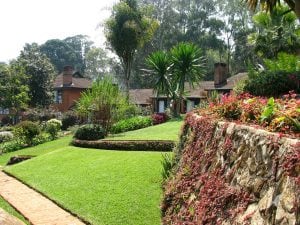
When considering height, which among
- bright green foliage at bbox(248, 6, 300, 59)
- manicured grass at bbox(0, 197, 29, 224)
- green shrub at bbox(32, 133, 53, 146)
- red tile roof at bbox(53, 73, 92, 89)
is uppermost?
bright green foliage at bbox(248, 6, 300, 59)

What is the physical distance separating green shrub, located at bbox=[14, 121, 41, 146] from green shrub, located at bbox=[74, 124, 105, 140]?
17.0ft

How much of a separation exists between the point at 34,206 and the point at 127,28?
2667 centimetres

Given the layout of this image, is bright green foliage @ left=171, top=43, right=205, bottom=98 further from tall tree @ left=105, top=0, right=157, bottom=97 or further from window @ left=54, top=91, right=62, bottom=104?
window @ left=54, top=91, right=62, bottom=104

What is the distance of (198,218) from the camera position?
6695mm

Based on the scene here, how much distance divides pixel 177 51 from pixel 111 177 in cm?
1684

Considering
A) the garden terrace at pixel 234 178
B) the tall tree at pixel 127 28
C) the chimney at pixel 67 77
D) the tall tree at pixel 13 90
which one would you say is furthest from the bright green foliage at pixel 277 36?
the chimney at pixel 67 77

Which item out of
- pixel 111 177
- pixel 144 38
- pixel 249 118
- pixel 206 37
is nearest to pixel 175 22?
pixel 206 37

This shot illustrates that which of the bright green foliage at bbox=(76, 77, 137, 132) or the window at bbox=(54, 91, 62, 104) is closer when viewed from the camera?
the bright green foliage at bbox=(76, 77, 137, 132)

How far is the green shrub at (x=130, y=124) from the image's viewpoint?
2483 cm

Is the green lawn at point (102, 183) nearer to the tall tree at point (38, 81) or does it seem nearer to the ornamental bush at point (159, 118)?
the ornamental bush at point (159, 118)

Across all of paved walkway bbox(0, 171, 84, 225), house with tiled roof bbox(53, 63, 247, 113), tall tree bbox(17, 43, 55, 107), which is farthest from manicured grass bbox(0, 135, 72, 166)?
house with tiled roof bbox(53, 63, 247, 113)

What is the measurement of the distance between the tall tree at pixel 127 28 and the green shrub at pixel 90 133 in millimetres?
13479

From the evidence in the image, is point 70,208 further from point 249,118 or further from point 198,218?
point 249,118

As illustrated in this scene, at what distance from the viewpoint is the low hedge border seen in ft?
52.9
